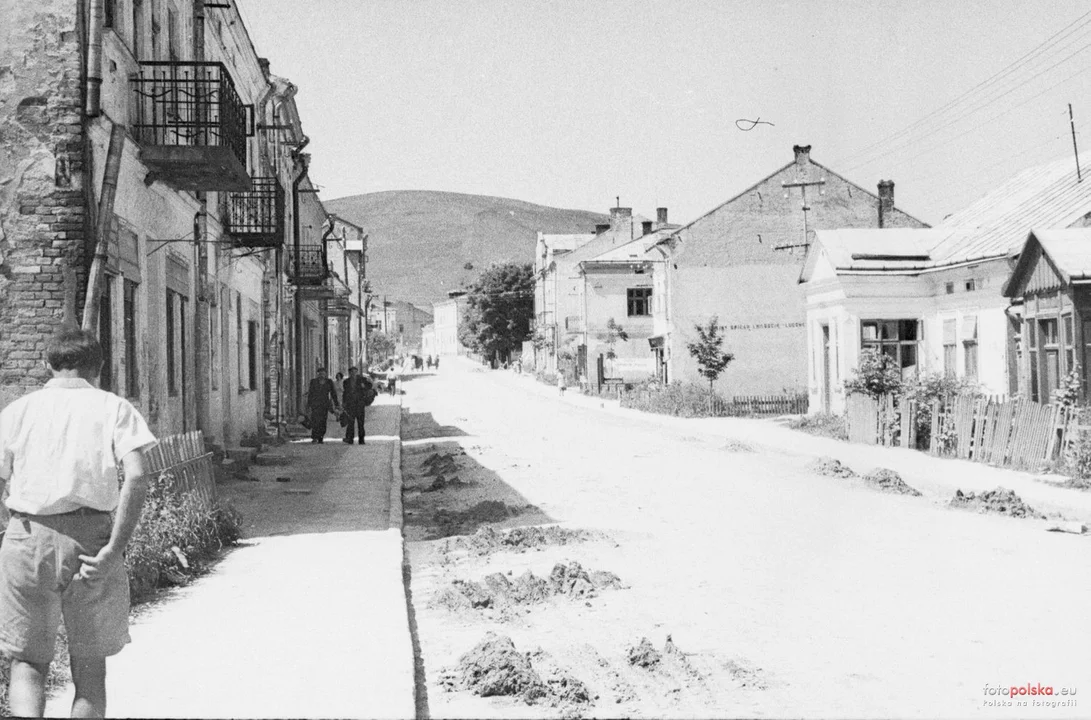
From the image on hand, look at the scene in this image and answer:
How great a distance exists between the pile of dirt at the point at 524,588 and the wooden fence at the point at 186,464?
2587mm

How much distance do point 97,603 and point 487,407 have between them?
35.5m

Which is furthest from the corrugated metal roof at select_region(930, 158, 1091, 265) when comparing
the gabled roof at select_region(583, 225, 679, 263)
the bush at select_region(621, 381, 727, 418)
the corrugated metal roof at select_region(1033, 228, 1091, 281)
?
the gabled roof at select_region(583, 225, 679, 263)

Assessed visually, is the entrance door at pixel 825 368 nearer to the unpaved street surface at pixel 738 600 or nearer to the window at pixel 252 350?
the unpaved street surface at pixel 738 600

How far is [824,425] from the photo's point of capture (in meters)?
26.3

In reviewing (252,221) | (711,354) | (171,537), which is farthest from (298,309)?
(171,537)

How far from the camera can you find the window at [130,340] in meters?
12.4

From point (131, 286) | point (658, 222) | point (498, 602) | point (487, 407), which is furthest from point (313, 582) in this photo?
point (658, 222)

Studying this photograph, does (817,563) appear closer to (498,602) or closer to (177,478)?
(498,602)

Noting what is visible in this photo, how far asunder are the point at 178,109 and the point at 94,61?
6.70 ft

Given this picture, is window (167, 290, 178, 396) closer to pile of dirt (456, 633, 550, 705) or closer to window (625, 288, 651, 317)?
pile of dirt (456, 633, 550, 705)

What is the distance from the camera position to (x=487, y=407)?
39844 mm

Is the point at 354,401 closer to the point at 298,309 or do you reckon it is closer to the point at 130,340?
the point at 298,309

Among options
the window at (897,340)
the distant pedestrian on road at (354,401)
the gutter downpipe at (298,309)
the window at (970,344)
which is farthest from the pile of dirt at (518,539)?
the gutter downpipe at (298,309)

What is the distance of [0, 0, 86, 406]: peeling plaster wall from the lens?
1010cm
